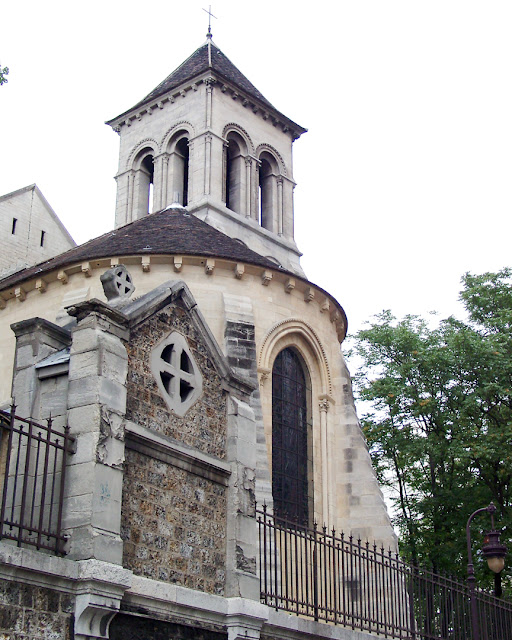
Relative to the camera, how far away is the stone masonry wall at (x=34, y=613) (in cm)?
778

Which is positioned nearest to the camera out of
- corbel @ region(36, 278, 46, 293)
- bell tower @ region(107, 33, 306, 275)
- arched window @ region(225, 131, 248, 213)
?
corbel @ region(36, 278, 46, 293)

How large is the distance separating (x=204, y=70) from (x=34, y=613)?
89.2 ft

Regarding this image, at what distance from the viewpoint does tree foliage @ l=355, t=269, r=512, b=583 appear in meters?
24.0

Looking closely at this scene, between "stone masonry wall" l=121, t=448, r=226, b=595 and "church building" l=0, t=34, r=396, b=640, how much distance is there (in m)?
0.02

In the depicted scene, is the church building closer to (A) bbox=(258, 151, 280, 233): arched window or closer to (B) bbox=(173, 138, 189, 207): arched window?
(B) bbox=(173, 138, 189, 207): arched window

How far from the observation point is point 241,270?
19.0 m

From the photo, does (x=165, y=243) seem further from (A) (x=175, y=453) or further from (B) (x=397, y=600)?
(A) (x=175, y=453)

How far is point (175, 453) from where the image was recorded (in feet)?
33.6

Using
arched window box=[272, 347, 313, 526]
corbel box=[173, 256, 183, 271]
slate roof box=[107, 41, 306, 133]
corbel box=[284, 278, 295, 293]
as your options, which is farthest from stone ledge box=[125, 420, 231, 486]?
slate roof box=[107, 41, 306, 133]

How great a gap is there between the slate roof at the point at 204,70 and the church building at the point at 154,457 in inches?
624

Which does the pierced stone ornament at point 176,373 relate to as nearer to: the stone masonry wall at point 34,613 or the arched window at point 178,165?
the stone masonry wall at point 34,613

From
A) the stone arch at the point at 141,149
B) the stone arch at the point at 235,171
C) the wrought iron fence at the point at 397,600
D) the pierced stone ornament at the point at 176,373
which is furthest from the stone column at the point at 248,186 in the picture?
the pierced stone ornament at the point at 176,373

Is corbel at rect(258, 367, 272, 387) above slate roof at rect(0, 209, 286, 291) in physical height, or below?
below

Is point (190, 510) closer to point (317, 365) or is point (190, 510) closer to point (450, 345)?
point (317, 365)
